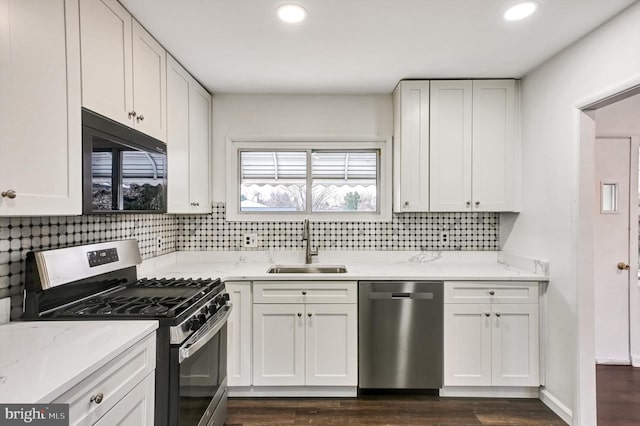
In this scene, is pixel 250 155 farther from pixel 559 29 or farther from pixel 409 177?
pixel 559 29

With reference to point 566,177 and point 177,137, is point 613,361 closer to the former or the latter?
point 566,177

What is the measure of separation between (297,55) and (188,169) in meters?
1.15

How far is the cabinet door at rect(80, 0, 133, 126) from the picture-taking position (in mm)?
1401

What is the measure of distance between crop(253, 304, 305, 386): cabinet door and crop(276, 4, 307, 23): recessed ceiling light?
1.83 meters

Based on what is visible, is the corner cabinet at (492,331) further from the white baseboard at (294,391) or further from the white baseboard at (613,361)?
the white baseboard at (613,361)

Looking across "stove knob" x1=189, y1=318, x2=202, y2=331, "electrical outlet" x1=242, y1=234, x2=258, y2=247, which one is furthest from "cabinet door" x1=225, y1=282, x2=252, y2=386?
"stove knob" x1=189, y1=318, x2=202, y2=331

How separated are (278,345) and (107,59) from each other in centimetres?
201

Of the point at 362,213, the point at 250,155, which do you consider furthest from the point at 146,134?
the point at 362,213

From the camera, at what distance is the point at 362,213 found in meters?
3.05

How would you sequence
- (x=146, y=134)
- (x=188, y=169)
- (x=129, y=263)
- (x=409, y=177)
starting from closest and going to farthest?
(x=146, y=134)
(x=129, y=263)
(x=188, y=169)
(x=409, y=177)

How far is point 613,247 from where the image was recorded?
2.88m

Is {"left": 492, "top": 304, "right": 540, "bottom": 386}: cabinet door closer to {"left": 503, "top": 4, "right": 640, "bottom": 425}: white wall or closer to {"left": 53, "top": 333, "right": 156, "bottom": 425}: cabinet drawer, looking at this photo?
{"left": 503, "top": 4, "right": 640, "bottom": 425}: white wall

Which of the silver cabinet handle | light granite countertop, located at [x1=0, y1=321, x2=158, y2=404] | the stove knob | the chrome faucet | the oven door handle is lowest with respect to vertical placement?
the oven door handle

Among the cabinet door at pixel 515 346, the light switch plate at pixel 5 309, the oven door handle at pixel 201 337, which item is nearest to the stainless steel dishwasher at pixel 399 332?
the cabinet door at pixel 515 346
